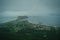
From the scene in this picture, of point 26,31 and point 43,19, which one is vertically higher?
point 43,19

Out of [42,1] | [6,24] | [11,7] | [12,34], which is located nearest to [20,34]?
[12,34]

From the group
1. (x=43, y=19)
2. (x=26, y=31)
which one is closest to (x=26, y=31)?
(x=26, y=31)

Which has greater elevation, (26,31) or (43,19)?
(43,19)

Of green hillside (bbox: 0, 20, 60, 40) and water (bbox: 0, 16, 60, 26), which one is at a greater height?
water (bbox: 0, 16, 60, 26)

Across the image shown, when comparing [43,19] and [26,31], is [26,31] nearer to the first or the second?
[26,31]

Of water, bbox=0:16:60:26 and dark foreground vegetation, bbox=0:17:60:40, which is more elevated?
water, bbox=0:16:60:26

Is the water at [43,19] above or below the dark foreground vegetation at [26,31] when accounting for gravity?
above

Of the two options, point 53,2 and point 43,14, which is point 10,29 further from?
point 53,2

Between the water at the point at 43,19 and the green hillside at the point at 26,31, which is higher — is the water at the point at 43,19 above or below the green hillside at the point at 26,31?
above
